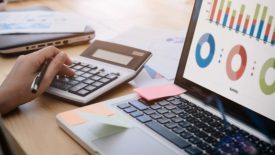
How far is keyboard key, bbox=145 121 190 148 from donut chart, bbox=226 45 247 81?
0.53 feet

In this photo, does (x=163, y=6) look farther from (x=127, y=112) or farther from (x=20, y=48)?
(x=127, y=112)

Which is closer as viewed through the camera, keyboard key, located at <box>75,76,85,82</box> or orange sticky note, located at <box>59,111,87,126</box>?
orange sticky note, located at <box>59,111,87,126</box>

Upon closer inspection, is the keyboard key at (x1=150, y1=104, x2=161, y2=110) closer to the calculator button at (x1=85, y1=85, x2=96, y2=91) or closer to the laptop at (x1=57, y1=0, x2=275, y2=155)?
the laptop at (x1=57, y1=0, x2=275, y2=155)

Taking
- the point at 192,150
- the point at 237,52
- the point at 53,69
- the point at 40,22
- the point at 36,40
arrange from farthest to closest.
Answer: the point at 40,22 < the point at 36,40 < the point at 53,69 < the point at 237,52 < the point at 192,150

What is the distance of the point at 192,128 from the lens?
0.67m

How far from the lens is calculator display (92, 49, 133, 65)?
0.90 meters

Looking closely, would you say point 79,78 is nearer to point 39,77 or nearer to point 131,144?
point 39,77

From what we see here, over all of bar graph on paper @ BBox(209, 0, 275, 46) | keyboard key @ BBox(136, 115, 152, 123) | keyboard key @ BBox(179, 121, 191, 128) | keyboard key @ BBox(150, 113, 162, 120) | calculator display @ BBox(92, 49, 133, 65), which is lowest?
keyboard key @ BBox(136, 115, 152, 123)

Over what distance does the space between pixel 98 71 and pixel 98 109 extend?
15cm

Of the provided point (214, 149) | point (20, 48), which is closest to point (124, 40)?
point (20, 48)

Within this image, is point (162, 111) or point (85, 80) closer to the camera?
point (162, 111)

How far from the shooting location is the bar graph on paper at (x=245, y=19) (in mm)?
675

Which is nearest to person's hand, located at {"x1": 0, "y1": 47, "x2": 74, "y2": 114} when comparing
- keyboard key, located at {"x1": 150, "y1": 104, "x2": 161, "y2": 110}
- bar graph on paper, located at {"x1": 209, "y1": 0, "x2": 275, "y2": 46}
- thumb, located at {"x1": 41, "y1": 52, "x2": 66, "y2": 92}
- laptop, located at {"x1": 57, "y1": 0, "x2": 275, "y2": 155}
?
thumb, located at {"x1": 41, "y1": 52, "x2": 66, "y2": 92}

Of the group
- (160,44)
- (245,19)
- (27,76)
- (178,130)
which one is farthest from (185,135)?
(160,44)
